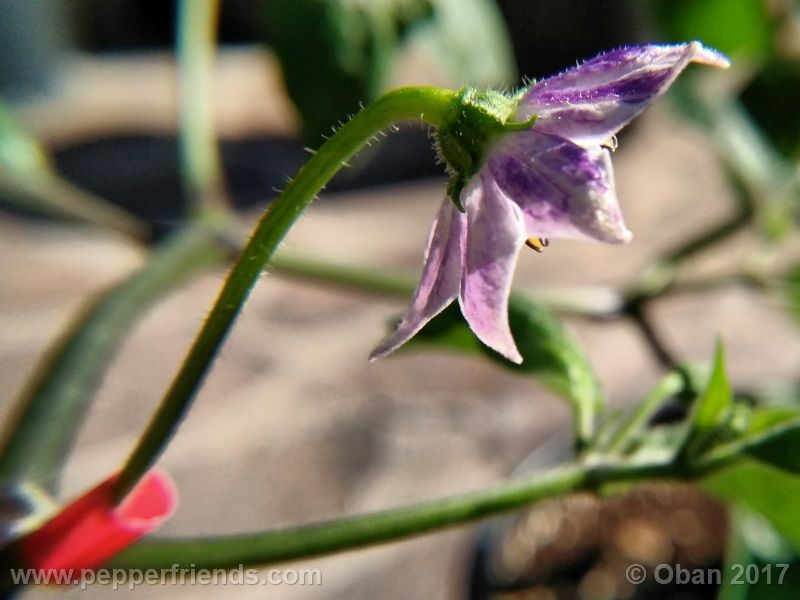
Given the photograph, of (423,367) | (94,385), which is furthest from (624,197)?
(94,385)

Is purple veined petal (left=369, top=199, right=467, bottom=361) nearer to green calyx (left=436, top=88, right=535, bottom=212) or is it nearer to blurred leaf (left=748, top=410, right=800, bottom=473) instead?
green calyx (left=436, top=88, right=535, bottom=212)

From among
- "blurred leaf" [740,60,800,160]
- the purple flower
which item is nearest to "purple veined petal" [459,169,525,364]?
the purple flower

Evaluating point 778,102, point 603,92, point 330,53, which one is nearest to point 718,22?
point 778,102

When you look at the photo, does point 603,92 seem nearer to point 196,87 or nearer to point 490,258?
point 490,258

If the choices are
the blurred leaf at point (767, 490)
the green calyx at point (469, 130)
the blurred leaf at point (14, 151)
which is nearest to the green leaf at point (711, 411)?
the blurred leaf at point (767, 490)

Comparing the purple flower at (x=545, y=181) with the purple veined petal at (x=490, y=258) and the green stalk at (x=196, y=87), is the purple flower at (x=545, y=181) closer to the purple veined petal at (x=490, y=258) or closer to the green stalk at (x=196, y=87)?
the purple veined petal at (x=490, y=258)
